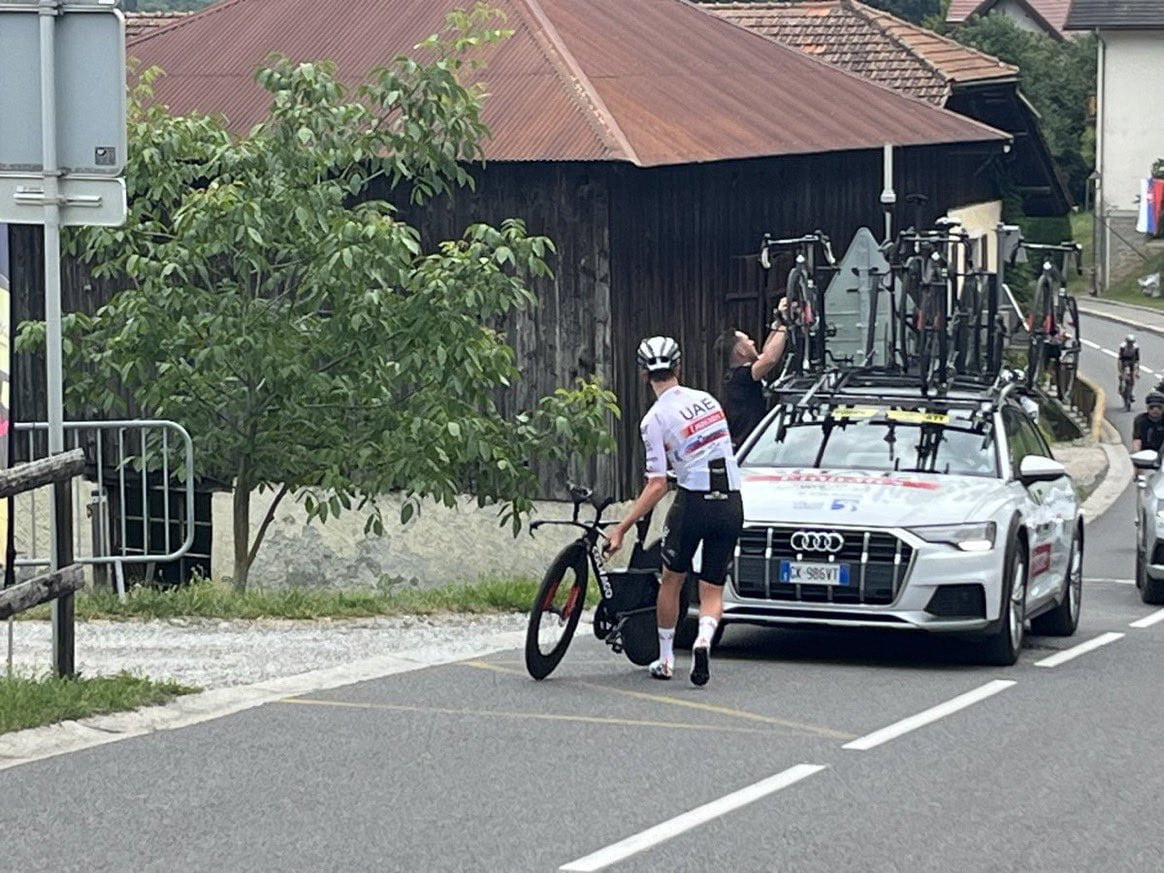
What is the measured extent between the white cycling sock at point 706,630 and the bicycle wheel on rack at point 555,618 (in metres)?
0.59

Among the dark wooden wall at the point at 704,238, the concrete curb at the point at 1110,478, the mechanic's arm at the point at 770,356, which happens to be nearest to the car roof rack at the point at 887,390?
the mechanic's arm at the point at 770,356

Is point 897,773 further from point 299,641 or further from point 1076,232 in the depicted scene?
point 1076,232

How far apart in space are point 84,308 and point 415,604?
1448cm

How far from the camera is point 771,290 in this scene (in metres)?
29.6

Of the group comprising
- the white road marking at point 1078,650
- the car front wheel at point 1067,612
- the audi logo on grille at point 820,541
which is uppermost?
the audi logo on grille at point 820,541

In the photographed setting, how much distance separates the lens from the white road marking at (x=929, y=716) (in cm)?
970

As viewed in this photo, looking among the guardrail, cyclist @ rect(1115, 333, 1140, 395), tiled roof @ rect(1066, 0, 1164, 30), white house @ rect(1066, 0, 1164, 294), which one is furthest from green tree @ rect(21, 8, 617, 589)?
tiled roof @ rect(1066, 0, 1164, 30)

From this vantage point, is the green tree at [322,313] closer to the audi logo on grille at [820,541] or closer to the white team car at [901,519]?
the white team car at [901,519]

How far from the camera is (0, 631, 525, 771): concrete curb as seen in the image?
29.8ft

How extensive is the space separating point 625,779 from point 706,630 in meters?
2.48

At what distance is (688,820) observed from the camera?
796 centimetres

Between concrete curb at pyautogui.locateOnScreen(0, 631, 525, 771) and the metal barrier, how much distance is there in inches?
50.8

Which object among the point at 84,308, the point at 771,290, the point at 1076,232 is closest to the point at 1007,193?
the point at 771,290

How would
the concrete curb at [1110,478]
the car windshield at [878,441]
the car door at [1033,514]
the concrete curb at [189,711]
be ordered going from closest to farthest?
the concrete curb at [189,711], the car door at [1033,514], the car windshield at [878,441], the concrete curb at [1110,478]
